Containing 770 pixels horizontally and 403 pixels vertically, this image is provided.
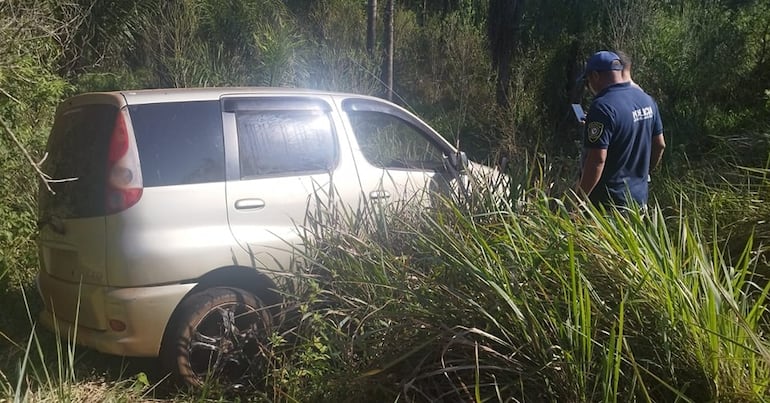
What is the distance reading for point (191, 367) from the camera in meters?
3.90

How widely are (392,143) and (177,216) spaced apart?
241 cm

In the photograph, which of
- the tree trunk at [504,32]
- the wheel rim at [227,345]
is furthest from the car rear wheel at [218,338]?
the tree trunk at [504,32]

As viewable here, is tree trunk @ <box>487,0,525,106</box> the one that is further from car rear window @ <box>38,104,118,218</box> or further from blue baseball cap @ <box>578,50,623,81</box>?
car rear window @ <box>38,104,118,218</box>

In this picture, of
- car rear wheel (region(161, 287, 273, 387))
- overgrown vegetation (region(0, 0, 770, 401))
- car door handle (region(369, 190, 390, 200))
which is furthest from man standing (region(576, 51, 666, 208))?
car rear wheel (region(161, 287, 273, 387))

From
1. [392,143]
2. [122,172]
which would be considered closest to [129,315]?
[122,172]

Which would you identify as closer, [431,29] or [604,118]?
[604,118]

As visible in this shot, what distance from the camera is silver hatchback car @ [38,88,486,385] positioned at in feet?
12.2

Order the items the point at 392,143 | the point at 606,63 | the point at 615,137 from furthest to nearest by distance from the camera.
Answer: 1. the point at 392,143
2. the point at 606,63
3. the point at 615,137

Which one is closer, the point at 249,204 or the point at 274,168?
the point at 249,204

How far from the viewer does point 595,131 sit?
405cm

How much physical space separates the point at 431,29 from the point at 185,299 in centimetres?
1535

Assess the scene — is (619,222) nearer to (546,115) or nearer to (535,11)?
(546,115)

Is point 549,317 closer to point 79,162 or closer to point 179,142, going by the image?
point 179,142

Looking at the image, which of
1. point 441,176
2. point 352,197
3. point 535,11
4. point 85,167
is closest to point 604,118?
point 441,176
